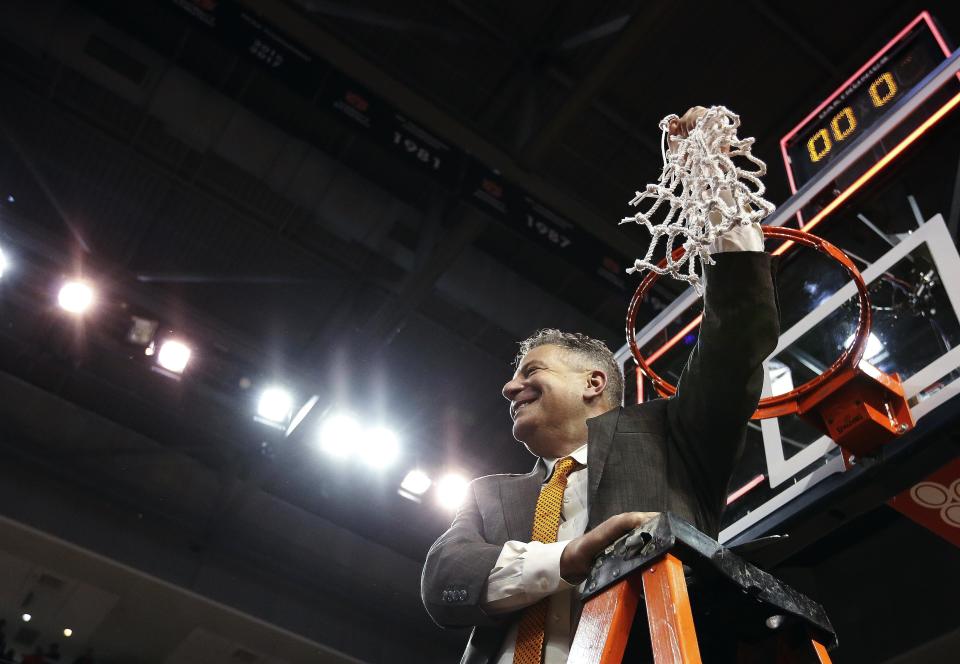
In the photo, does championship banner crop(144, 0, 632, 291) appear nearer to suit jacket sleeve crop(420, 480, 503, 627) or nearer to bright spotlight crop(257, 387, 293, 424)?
bright spotlight crop(257, 387, 293, 424)

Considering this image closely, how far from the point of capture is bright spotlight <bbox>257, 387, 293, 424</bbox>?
9.36 meters

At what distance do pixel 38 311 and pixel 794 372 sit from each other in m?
7.22

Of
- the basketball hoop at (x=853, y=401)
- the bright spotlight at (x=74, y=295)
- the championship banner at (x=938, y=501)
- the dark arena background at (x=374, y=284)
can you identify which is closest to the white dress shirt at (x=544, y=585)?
the basketball hoop at (x=853, y=401)

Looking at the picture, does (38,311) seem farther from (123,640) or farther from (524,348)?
(524,348)

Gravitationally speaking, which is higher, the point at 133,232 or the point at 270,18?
the point at 133,232

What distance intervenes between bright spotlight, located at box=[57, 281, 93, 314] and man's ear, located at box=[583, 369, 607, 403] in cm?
743

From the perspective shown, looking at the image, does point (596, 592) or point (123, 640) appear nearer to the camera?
point (596, 592)

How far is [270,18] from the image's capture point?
6.51m

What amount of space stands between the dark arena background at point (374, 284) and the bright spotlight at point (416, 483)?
0.03 meters

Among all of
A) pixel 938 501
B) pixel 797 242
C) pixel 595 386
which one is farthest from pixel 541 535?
pixel 938 501

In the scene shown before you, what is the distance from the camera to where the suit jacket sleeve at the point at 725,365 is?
176cm

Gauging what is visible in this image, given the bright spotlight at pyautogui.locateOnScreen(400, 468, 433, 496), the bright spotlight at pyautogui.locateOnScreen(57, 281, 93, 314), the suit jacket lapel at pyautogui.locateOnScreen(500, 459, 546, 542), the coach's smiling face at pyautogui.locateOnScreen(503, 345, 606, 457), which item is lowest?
the suit jacket lapel at pyautogui.locateOnScreen(500, 459, 546, 542)

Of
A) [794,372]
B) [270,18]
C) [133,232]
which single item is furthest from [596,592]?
[133,232]

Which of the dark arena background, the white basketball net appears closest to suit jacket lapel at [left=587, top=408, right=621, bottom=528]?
the white basketball net
